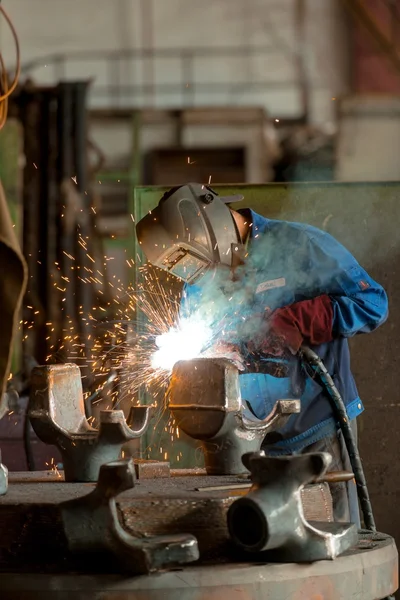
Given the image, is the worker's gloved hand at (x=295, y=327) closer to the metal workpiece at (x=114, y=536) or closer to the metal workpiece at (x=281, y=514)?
the metal workpiece at (x=281, y=514)

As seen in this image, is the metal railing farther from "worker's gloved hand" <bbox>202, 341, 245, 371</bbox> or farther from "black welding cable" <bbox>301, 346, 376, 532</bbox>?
"black welding cable" <bbox>301, 346, 376, 532</bbox>

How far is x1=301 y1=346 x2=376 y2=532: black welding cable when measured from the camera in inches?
120

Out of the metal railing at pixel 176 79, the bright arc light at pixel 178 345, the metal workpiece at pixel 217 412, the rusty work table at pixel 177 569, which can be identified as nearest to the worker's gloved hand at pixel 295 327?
the bright arc light at pixel 178 345

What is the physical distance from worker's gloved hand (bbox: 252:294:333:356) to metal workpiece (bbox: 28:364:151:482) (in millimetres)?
894

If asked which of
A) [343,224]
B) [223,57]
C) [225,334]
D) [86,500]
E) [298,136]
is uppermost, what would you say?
[223,57]

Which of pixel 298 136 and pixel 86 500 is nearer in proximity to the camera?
pixel 86 500

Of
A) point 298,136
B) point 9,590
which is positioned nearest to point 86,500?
point 9,590

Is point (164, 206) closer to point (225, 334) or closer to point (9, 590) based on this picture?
point (225, 334)

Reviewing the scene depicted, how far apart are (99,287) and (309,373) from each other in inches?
225

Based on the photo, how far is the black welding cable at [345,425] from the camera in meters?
3.05

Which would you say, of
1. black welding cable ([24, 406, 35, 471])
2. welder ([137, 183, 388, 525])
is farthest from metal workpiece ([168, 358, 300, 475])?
black welding cable ([24, 406, 35, 471])

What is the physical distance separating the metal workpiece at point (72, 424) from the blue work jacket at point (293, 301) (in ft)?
3.20

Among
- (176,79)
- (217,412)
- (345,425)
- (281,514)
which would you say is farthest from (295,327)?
(176,79)

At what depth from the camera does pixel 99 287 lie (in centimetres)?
916
